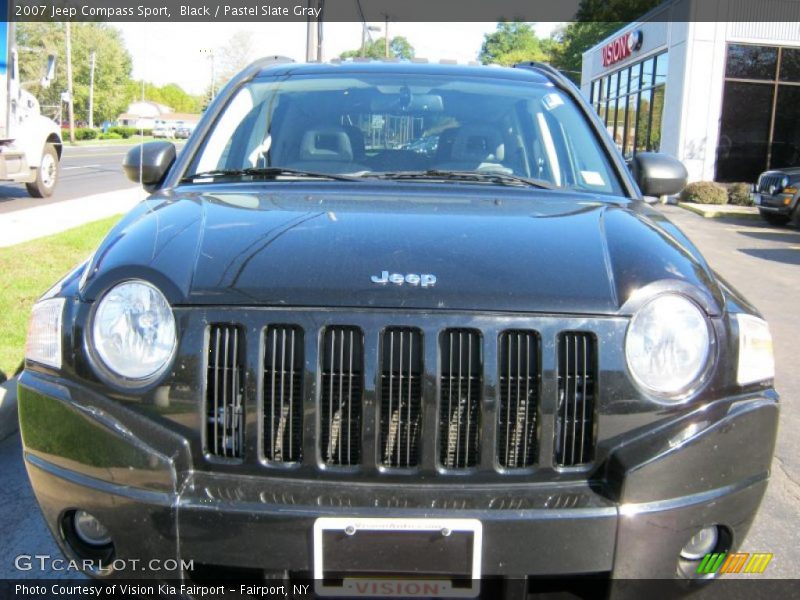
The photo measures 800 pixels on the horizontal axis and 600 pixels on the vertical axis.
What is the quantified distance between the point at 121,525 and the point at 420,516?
2.52ft

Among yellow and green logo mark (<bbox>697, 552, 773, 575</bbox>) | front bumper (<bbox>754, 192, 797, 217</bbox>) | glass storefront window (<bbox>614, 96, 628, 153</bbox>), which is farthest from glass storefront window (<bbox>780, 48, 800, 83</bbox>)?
yellow and green logo mark (<bbox>697, 552, 773, 575</bbox>)

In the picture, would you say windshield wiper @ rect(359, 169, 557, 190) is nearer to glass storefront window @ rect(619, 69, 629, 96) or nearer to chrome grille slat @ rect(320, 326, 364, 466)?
chrome grille slat @ rect(320, 326, 364, 466)

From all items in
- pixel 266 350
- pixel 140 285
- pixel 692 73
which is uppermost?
pixel 692 73

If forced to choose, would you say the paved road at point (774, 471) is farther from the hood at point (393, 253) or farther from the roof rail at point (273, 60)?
the roof rail at point (273, 60)

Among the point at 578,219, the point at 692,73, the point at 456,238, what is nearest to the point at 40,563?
the point at 456,238

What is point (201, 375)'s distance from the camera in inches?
81.3

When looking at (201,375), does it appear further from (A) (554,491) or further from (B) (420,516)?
(A) (554,491)

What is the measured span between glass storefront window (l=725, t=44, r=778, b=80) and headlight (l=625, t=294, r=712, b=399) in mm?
23338

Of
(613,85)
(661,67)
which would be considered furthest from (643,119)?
(613,85)

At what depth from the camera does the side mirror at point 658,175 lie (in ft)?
11.8

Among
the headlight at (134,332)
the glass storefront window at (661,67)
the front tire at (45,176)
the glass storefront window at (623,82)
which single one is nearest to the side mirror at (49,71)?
the front tire at (45,176)

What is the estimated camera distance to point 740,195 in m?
21.3

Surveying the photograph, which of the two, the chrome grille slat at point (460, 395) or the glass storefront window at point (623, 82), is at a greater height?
the glass storefront window at point (623, 82)

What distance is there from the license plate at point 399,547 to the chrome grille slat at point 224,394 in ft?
1.09
